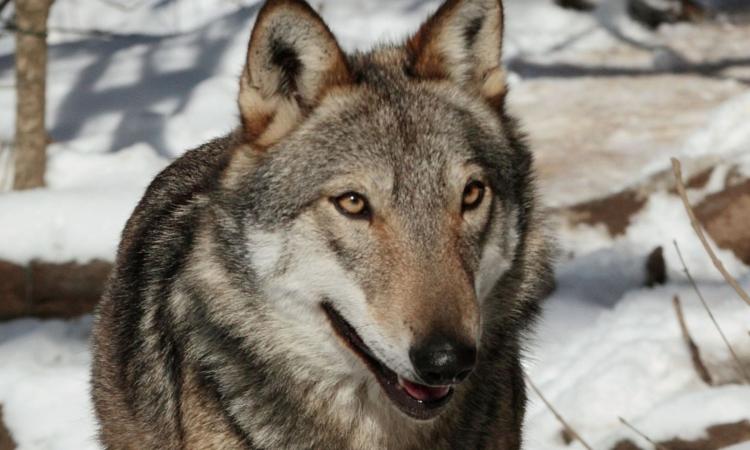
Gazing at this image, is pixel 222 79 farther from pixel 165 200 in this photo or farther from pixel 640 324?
pixel 165 200

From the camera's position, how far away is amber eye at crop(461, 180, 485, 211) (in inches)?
135

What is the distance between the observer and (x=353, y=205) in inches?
132

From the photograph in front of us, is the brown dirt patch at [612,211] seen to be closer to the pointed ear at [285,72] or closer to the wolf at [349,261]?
the wolf at [349,261]

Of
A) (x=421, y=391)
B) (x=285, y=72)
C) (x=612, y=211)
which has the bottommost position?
(x=612, y=211)

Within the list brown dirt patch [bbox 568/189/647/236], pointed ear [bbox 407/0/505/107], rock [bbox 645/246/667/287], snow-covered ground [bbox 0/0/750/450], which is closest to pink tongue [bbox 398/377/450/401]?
snow-covered ground [bbox 0/0/750/450]

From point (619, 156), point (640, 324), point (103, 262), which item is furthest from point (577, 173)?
point (103, 262)

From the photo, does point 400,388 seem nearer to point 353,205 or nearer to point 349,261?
point 349,261

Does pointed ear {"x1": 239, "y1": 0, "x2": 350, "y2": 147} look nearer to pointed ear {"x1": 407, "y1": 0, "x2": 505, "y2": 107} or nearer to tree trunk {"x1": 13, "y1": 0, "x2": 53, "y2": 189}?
pointed ear {"x1": 407, "y1": 0, "x2": 505, "y2": 107}

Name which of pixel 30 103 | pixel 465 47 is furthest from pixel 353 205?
pixel 30 103

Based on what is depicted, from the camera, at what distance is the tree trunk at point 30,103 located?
785 cm

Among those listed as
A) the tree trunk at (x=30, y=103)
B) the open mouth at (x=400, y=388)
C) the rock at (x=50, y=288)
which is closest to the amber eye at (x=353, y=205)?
the open mouth at (x=400, y=388)

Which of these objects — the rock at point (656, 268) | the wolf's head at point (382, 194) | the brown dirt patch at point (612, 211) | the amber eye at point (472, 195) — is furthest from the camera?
the brown dirt patch at point (612, 211)

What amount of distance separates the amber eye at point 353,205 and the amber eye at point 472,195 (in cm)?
28

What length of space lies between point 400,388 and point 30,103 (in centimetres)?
534
